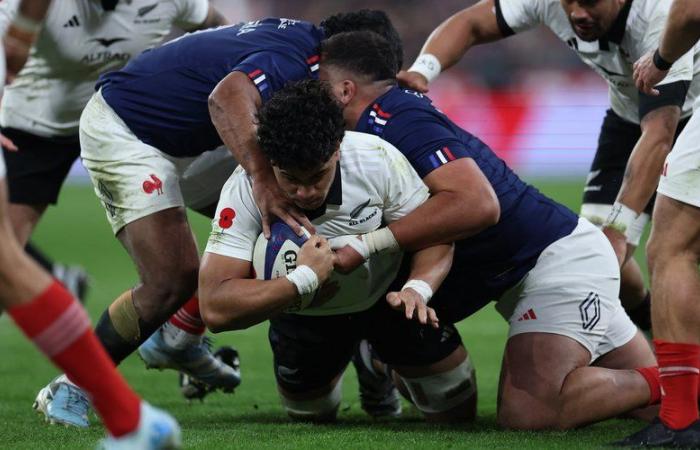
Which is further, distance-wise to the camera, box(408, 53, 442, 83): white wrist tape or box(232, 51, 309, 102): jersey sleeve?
box(408, 53, 442, 83): white wrist tape

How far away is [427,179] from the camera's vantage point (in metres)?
5.27

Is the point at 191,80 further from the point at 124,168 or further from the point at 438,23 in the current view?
the point at 438,23

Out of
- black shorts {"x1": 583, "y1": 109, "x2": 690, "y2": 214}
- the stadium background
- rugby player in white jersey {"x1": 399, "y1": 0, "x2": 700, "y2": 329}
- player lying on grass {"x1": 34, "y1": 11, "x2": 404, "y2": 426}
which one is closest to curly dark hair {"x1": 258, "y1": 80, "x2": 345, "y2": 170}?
player lying on grass {"x1": 34, "y1": 11, "x2": 404, "y2": 426}

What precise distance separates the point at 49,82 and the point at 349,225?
3122 millimetres

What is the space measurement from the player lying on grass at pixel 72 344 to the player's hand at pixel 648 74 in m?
2.62

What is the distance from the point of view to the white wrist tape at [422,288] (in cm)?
490

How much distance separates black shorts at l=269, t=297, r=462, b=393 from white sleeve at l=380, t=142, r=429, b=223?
55 cm

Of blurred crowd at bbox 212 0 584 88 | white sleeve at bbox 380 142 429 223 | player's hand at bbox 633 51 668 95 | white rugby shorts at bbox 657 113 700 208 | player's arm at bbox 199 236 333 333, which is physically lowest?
blurred crowd at bbox 212 0 584 88

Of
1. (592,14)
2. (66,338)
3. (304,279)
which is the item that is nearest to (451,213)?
(304,279)

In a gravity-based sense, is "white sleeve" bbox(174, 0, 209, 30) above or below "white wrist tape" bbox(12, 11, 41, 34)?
below

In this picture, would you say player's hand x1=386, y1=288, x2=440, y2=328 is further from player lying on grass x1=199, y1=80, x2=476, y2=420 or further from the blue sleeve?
the blue sleeve

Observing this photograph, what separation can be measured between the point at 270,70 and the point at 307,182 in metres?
0.95

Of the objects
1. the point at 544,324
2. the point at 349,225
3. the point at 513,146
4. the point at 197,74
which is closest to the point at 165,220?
the point at 197,74

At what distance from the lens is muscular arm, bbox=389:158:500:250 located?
510cm
